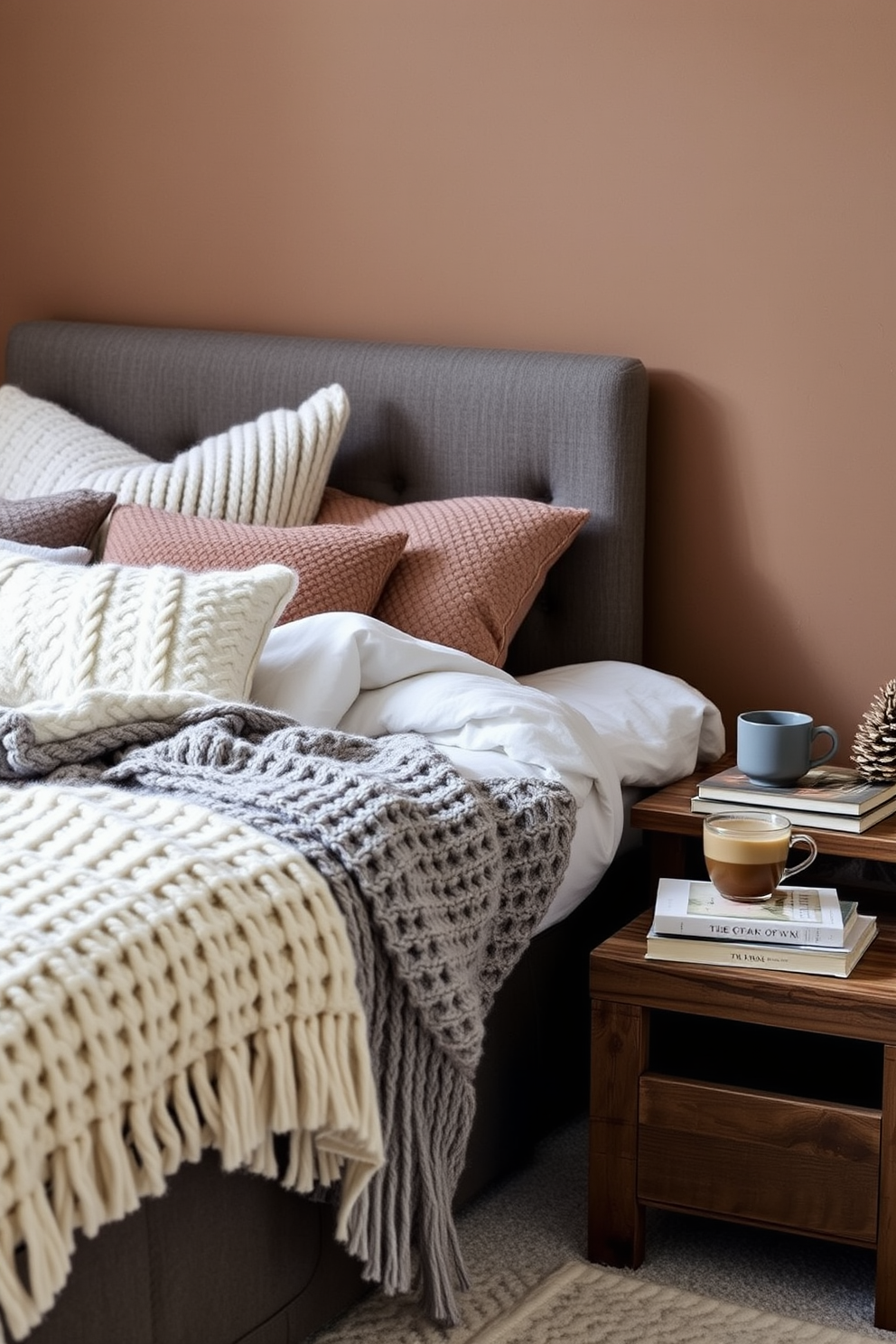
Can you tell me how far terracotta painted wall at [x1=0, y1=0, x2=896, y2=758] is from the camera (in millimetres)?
2238

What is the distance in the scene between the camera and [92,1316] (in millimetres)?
1323

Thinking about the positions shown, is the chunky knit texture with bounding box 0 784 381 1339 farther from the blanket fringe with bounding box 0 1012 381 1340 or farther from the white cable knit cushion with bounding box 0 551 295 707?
the white cable knit cushion with bounding box 0 551 295 707

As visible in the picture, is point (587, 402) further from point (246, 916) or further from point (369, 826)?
point (246, 916)

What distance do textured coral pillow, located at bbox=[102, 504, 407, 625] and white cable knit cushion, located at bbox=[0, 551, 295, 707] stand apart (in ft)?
0.69

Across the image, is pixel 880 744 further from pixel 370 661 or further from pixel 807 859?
pixel 370 661

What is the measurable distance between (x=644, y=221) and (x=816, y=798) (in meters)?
0.94

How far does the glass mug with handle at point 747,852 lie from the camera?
1759mm

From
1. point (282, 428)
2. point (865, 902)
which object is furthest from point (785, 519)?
point (282, 428)

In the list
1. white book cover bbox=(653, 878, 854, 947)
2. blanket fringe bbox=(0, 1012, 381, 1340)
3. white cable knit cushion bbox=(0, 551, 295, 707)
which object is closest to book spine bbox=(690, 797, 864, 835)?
white book cover bbox=(653, 878, 854, 947)

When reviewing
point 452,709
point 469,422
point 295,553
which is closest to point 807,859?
point 452,709

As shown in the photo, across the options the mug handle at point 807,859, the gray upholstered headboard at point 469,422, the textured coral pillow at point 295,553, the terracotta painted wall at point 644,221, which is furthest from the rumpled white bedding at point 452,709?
the terracotta painted wall at point 644,221

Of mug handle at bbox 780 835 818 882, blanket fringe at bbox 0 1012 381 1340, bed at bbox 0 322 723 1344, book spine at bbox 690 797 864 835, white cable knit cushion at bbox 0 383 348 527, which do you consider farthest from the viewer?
white cable knit cushion at bbox 0 383 348 527

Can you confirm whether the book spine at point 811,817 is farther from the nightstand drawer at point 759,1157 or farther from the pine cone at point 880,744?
the nightstand drawer at point 759,1157

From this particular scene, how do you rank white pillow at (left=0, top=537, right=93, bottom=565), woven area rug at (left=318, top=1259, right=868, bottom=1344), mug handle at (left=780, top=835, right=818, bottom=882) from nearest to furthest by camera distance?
woven area rug at (left=318, top=1259, right=868, bottom=1344), mug handle at (left=780, top=835, right=818, bottom=882), white pillow at (left=0, top=537, right=93, bottom=565)
